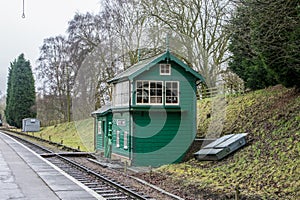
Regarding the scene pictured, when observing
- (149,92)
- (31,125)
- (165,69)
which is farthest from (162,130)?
(31,125)

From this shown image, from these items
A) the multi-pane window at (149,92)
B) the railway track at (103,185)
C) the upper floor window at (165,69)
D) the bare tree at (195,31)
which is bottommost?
the railway track at (103,185)

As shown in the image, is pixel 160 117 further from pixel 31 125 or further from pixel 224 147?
pixel 31 125

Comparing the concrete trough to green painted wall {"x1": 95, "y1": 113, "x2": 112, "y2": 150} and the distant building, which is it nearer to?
green painted wall {"x1": 95, "y1": 113, "x2": 112, "y2": 150}

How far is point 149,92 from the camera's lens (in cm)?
2108

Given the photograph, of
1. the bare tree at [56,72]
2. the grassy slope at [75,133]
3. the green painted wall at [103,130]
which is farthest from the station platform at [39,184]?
the bare tree at [56,72]

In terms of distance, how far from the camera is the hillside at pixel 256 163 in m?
12.5

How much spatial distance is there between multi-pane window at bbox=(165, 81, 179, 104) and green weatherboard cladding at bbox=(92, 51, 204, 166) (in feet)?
0.16

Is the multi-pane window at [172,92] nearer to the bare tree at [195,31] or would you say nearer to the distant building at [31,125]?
the bare tree at [195,31]

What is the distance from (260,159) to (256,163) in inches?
10.8

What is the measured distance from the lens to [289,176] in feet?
40.4

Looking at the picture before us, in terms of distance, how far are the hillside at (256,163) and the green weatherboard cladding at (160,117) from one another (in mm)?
1490

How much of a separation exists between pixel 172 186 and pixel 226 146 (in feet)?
10.7

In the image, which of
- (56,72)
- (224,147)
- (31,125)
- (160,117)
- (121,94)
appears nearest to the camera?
(224,147)

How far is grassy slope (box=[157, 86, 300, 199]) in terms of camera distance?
12.5 metres
